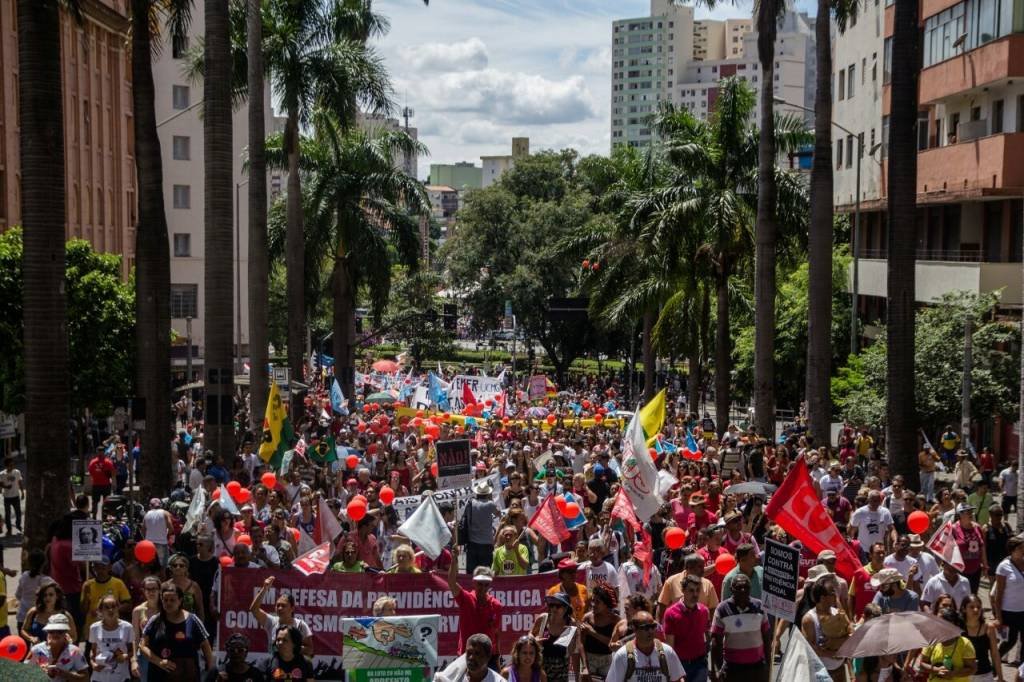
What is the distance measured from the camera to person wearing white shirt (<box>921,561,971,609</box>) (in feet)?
41.5

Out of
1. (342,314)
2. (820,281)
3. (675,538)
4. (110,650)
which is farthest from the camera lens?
(342,314)

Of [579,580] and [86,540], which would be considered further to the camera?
[86,540]

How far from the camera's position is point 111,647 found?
11.1 metres

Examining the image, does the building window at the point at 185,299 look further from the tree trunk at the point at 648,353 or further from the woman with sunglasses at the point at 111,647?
the woman with sunglasses at the point at 111,647

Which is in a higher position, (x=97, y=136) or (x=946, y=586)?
(x=97, y=136)

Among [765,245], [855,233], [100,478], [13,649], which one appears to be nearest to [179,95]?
[855,233]

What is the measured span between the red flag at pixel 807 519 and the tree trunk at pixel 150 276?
38.5 feet

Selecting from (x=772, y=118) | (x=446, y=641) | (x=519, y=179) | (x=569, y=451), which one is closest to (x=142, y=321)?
(x=569, y=451)

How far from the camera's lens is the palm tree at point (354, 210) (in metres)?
44.0

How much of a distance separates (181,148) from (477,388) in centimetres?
3456

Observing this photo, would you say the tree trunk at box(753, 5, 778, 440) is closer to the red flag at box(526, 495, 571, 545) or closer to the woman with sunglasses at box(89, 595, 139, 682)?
the red flag at box(526, 495, 571, 545)

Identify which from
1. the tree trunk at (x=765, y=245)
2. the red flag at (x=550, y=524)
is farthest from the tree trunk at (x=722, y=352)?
the red flag at (x=550, y=524)

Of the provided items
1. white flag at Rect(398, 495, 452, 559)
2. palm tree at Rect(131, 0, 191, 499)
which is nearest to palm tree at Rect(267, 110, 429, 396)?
palm tree at Rect(131, 0, 191, 499)

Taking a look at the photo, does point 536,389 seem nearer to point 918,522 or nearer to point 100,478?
point 100,478
